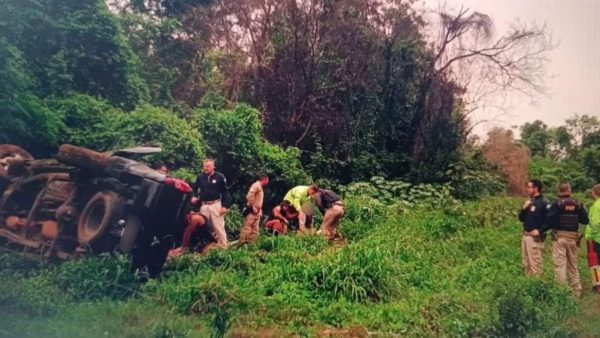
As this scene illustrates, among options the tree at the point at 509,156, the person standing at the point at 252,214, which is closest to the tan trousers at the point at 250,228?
the person standing at the point at 252,214

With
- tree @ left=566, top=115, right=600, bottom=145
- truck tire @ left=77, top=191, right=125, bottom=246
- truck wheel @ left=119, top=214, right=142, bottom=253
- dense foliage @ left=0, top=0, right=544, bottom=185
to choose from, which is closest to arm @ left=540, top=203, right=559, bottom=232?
tree @ left=566, top=115, right=600, bottom=145

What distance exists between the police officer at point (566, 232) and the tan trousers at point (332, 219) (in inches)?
65.4

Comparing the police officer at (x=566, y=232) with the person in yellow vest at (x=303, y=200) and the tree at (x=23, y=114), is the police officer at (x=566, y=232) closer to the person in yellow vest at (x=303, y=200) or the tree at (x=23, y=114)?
the person in yellow vest at (x=303, y=200)

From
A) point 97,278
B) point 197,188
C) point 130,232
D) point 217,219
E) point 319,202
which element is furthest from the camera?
point 319,202

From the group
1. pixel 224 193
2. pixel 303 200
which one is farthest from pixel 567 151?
pixel 224 193

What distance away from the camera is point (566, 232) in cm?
624

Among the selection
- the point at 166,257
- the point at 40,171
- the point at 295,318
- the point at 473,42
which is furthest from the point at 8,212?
the point at 473,42

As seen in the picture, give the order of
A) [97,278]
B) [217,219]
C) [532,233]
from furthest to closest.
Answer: [532,233] → [217,219] → [97,278]

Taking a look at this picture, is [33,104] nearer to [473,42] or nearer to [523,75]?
[473,42]

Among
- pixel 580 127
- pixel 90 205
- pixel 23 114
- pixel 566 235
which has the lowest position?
pixel 90 205

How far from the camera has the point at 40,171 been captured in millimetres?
5906

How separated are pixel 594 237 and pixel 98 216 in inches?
154

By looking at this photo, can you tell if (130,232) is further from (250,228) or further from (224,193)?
(250,228)

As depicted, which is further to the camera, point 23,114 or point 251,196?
point 251,196
